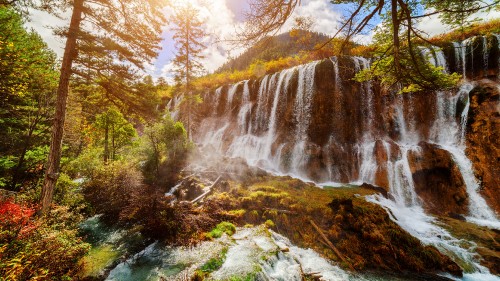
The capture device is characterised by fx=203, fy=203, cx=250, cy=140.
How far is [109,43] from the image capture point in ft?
20.9

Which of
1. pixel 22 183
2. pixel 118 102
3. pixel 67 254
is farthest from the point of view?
pixel 22 183

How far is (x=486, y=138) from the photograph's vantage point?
11828 mm

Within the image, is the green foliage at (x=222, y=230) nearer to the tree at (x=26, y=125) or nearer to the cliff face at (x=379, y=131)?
the tree at (x=26, y=125)

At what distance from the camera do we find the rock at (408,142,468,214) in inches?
439

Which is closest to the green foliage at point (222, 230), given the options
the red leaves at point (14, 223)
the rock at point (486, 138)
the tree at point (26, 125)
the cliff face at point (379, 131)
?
the red leaves at point (14, 223)

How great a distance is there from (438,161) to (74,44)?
61.0 feet

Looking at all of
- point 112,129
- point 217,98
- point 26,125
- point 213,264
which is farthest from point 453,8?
point 217,98

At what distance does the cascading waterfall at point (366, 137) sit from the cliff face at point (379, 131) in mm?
77

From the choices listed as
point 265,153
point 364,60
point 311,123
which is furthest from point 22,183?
point 364,60

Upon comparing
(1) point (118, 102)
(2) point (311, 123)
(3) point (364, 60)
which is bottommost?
(1) point (118, 102)

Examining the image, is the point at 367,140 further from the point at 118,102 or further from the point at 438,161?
the point at 118,102

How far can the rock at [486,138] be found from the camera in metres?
10.7

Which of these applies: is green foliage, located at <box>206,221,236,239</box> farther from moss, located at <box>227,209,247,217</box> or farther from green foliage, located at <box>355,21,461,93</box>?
green foliage, located at <box>355,21,461,93</box>

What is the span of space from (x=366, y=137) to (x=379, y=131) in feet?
3.79
